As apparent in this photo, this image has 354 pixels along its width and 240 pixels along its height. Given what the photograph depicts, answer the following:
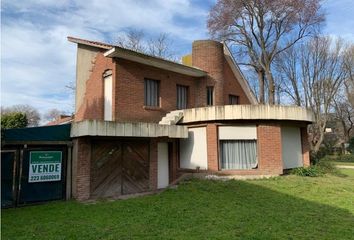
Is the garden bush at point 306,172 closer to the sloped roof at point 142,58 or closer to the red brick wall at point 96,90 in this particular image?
the sloped roof at point 142,58

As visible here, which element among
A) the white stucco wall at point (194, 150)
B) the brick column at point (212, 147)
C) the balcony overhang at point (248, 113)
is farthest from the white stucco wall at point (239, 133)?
the white stucco wall at point (194, 150)

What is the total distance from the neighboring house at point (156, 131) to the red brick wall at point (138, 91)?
49mm

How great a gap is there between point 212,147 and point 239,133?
1.43m

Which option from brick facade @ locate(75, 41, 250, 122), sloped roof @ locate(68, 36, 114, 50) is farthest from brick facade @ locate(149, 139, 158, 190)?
sloped roof @ locate(68, 36, 114, 50)

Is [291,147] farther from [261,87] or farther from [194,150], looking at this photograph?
[261,87]

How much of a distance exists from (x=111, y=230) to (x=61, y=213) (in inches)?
101

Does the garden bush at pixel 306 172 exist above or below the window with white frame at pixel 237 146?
below

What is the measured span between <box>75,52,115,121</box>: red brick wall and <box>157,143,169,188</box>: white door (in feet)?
11.8

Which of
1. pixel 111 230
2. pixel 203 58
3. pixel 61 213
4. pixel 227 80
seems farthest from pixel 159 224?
pixel 227 80

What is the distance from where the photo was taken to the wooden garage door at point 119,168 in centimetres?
1180

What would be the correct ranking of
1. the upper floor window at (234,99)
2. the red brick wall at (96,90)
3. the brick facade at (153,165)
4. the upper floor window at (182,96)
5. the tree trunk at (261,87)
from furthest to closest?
the tree trunk at (261,87)
the upper floor window at (234,99)
the upper floor window at (182,96)
the red brick wall at (96,90)
the brick facade at (153,165)

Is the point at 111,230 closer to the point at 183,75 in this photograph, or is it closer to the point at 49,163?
the point at 49,163

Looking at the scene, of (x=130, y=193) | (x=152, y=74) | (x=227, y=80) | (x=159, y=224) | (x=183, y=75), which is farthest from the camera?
(x=227, y=80)

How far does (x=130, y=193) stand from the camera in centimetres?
1264
